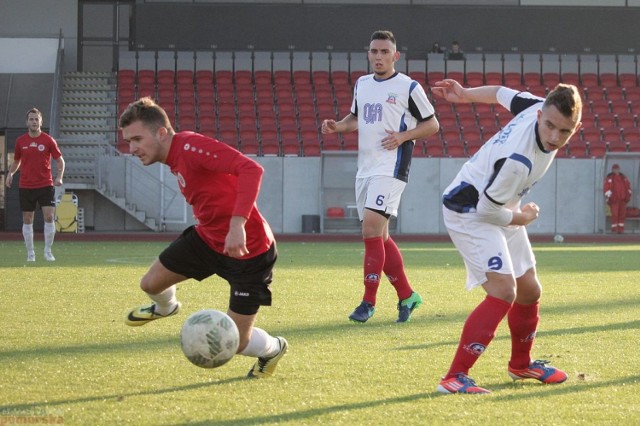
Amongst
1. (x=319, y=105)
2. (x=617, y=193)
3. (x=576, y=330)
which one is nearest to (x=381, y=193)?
(x=576, y=330)

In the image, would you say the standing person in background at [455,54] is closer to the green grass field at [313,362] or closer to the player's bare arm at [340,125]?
the green grass field at [313,362]

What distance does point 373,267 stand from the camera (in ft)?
29.8

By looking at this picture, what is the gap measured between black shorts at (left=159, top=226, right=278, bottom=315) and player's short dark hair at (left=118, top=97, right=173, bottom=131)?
701 mm

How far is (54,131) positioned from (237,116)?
5355mm

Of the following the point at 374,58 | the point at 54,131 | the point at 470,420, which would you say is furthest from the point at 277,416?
the point at 54,131

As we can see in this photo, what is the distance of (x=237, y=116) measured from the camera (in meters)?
32.1

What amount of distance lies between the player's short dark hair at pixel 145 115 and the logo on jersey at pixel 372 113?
3.57 m

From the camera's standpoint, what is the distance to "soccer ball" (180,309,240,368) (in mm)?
5422

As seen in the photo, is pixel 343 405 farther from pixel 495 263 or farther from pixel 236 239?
pixel 495 263

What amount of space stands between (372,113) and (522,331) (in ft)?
Result: 11.7

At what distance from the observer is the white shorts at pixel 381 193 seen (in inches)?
360

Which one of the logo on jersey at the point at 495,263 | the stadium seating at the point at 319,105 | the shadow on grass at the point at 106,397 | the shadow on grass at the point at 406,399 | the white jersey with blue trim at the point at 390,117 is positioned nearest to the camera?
the shadow on grass at the point at 406,399

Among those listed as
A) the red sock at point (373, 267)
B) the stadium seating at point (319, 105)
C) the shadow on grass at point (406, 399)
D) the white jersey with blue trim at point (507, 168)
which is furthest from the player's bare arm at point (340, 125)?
the stadium seating at point (319, 105)

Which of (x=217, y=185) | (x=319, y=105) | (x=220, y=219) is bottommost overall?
(x=220, y=219)
